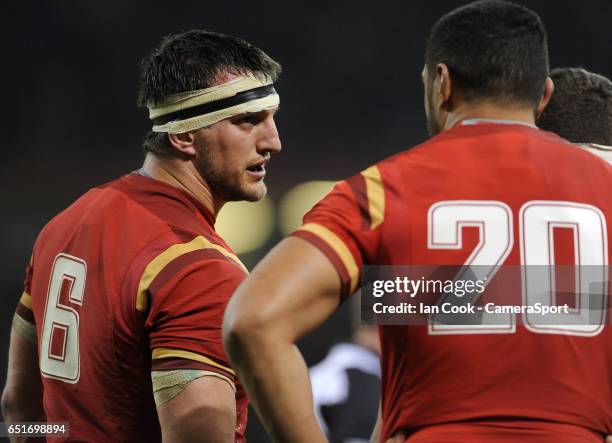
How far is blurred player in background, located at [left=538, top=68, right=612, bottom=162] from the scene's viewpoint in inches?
106

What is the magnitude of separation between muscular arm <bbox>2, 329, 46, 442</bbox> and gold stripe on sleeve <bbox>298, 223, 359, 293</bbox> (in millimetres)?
1539

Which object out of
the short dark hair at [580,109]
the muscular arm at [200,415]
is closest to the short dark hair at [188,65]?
the muscular arm at [200,415]

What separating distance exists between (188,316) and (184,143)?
0.69 m

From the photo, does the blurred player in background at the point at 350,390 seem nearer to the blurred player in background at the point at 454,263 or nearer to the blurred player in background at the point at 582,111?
the blurred player in background at the point at 582,111

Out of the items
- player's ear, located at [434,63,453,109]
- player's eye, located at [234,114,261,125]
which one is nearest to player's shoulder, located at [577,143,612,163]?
player's ear, located at [434,63,453,109]

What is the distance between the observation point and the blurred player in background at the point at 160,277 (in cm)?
265

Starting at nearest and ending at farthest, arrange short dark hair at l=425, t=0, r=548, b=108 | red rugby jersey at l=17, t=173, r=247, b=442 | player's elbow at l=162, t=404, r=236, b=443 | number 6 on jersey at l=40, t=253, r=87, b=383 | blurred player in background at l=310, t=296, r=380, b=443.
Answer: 1. short dark hair at l=425, t=0, r=548, b=108
2. player's elbow at l=162, t=404, r=236, b=443
3. red rugby jersey at l=17, t=173, r=247, b=442
4. number 6 on jersey at l=40, t=253, r=87, b=383
5. blurred player in background at l=310, t=296, r=380, b=443

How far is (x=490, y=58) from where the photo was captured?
2150 mm

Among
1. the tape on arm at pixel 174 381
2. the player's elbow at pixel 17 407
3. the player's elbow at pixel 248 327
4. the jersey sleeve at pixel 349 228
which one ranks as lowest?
the player's elbow at pixel 17 407

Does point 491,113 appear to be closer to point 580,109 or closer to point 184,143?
point 580,109

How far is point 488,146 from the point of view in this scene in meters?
2.11

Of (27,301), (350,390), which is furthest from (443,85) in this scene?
(350,390)

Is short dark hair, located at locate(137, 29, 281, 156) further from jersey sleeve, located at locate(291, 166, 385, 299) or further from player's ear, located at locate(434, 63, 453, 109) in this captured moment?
jersey sleeve, located at locate(291, 166, 385, 299)

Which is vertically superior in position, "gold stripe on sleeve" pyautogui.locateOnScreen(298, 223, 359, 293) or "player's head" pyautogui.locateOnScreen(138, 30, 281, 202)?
"player's head" pyautogui.locateOnScreen(138, 30, 281, 202)
